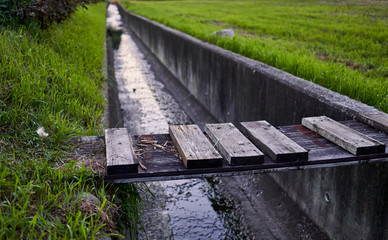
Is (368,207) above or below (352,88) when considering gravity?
below

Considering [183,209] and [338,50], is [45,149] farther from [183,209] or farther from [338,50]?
[338,50]

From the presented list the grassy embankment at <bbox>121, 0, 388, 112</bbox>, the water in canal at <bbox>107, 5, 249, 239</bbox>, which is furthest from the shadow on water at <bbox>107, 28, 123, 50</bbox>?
the water in canal at <bbox>107, 5, 249, 239</bbox>

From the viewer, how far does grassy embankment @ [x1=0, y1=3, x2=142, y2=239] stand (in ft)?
6.66

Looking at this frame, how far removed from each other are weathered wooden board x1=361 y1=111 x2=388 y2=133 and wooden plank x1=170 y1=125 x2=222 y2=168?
4.04 feet

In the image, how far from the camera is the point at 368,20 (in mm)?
9547

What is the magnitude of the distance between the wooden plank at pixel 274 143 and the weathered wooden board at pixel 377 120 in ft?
2.36

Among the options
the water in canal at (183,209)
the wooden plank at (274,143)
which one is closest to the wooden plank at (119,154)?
the wooden plank at (274,143)

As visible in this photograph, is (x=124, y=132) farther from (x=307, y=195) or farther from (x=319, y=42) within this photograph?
(x=319, y=42)

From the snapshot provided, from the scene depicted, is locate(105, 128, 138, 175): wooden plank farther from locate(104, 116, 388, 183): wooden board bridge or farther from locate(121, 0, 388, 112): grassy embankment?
locate(121, 0, 388, 112): grassy embankment

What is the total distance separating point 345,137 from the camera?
2.71 metres

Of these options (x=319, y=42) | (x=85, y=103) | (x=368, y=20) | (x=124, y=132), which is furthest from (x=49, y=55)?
(x=368, y=20)

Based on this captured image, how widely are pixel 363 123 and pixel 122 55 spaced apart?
1348 centimetres

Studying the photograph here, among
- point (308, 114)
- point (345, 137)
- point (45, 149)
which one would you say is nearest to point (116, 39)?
point (308, 114)

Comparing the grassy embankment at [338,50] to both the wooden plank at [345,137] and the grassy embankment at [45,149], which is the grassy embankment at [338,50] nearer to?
the wooden plank at [345,137]
